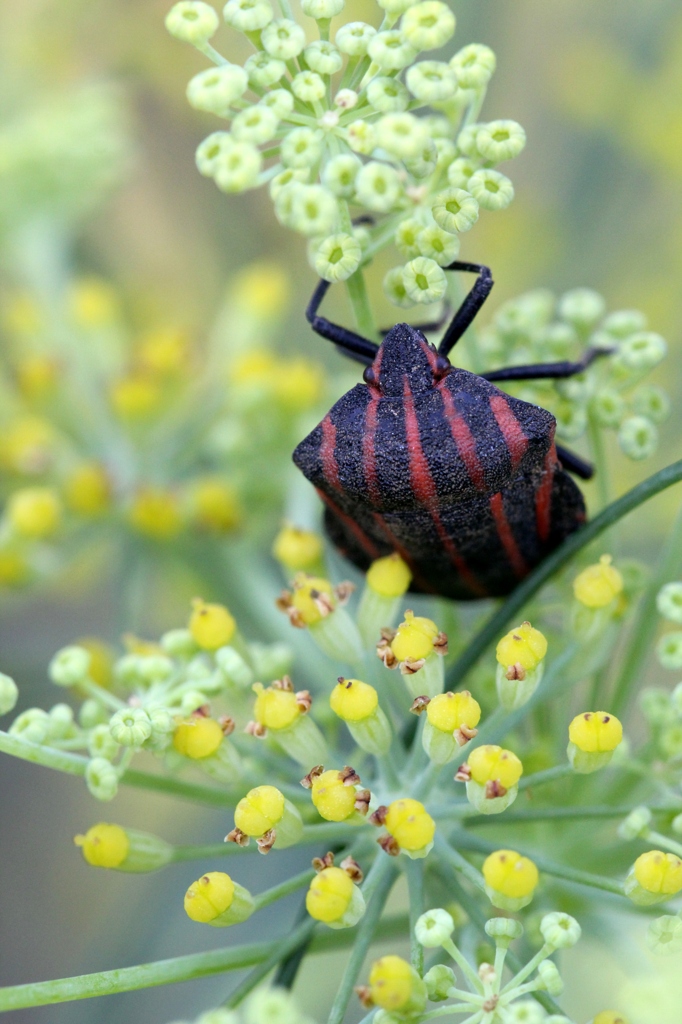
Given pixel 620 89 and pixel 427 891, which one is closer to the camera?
pixel 427 891

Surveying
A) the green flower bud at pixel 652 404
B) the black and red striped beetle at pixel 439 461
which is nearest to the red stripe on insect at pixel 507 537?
the black and red striped beetle at pixel 439 461

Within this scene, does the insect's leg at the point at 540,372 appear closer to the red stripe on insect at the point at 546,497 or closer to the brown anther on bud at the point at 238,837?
the red stripe on insect at the point at 546,497

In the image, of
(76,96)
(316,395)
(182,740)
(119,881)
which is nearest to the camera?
A: (182,740)

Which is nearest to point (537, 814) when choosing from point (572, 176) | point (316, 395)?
point (316, 395)

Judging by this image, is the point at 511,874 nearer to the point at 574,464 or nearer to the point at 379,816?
the point at 379,816

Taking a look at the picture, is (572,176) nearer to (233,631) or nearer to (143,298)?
(143,298)

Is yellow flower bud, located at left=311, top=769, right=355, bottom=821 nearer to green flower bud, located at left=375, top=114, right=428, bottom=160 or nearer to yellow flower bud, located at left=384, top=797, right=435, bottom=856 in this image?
yellow flower bud, located at left=384, top=797, right=435, bottom=856
